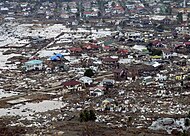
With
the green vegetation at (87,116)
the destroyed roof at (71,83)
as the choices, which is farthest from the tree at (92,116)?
the destroyed roof at (71,83)

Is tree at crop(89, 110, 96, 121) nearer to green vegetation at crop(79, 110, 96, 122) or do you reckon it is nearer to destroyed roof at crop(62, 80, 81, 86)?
green vegetation at crop(79, 110, 96, 122)

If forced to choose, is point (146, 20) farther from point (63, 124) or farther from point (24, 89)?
point (63, 124)

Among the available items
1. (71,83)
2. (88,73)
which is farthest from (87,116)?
(88,73)

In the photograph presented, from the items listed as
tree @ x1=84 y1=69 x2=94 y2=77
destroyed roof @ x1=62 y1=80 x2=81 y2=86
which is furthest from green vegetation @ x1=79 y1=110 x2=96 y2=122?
tree @ x1=84 y1=69 x2=94 y2=77

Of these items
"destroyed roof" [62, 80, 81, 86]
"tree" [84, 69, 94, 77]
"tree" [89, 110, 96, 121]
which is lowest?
"tree" [89, 110, 96, 121]

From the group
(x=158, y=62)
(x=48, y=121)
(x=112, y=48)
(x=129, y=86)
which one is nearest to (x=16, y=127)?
(x=48, y=121)

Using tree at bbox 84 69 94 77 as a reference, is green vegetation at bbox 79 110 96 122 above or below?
below

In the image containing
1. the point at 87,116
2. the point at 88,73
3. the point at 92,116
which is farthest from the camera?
the point at 88,73

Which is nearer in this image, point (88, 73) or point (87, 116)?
point (87, 116)

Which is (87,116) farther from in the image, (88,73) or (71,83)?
(88,73)

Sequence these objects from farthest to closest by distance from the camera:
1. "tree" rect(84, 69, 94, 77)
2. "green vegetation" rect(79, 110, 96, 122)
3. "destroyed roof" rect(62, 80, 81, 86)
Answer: "tree" rect(84, 69, 94, 77)
"destroyed roof" rect(62, 80, 81, 86)
"green vegetation" rect(79, 110, 96, 122)

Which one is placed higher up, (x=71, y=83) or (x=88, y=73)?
(x=88, y=73)

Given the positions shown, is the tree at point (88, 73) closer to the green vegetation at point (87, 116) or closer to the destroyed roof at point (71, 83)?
the destroyed roof at point (71, 83)
